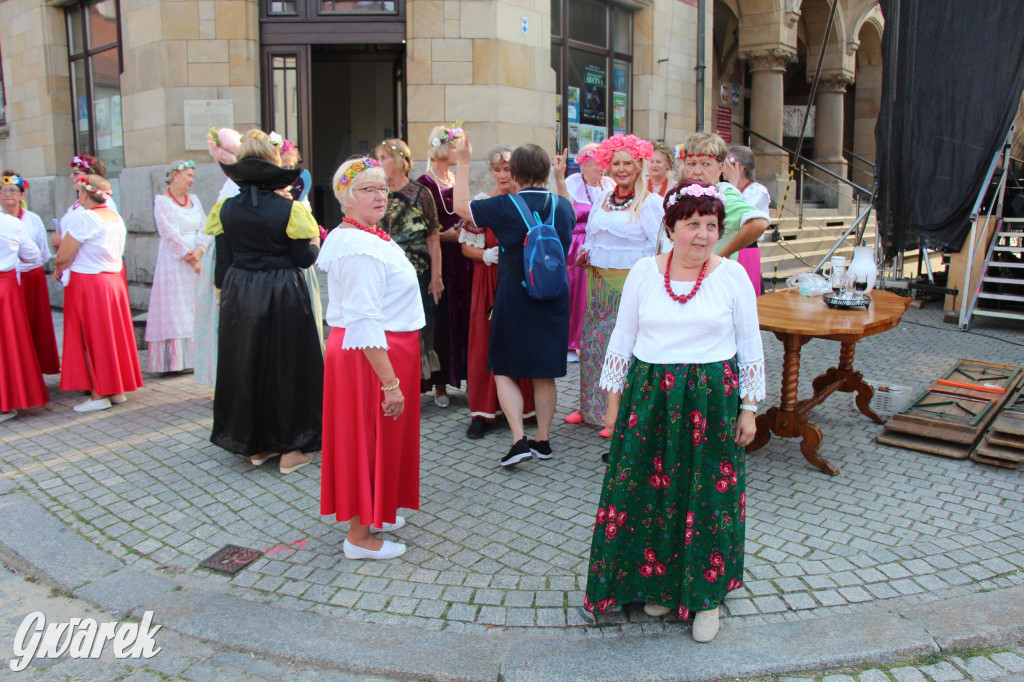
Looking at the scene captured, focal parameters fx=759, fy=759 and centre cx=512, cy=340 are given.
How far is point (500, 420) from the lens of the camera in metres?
5.61

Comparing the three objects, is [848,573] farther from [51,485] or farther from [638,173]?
[51,485]

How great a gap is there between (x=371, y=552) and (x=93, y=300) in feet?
12.4

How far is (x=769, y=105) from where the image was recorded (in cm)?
1524

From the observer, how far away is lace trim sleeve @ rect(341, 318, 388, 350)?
10.7 ft

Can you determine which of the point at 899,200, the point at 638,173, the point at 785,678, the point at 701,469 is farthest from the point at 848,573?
the point at 899,200

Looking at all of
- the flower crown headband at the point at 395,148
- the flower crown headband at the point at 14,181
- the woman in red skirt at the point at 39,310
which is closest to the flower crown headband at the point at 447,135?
the flower crown headband at the point at 395,148

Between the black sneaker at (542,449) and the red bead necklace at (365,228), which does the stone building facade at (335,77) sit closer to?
the black sneaker at (542,449)

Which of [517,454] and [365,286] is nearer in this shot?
[365,286]

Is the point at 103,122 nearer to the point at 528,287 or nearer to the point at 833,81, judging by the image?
the point at 528,287

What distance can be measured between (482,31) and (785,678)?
7.60 metres

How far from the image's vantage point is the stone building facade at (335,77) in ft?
28.4

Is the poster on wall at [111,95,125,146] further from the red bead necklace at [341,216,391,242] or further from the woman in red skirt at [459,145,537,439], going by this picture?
the red bead necklace at [341,216,391,242]

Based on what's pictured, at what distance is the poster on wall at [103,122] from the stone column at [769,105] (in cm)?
1141

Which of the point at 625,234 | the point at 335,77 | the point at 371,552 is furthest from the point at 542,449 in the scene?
the point at 335,77
